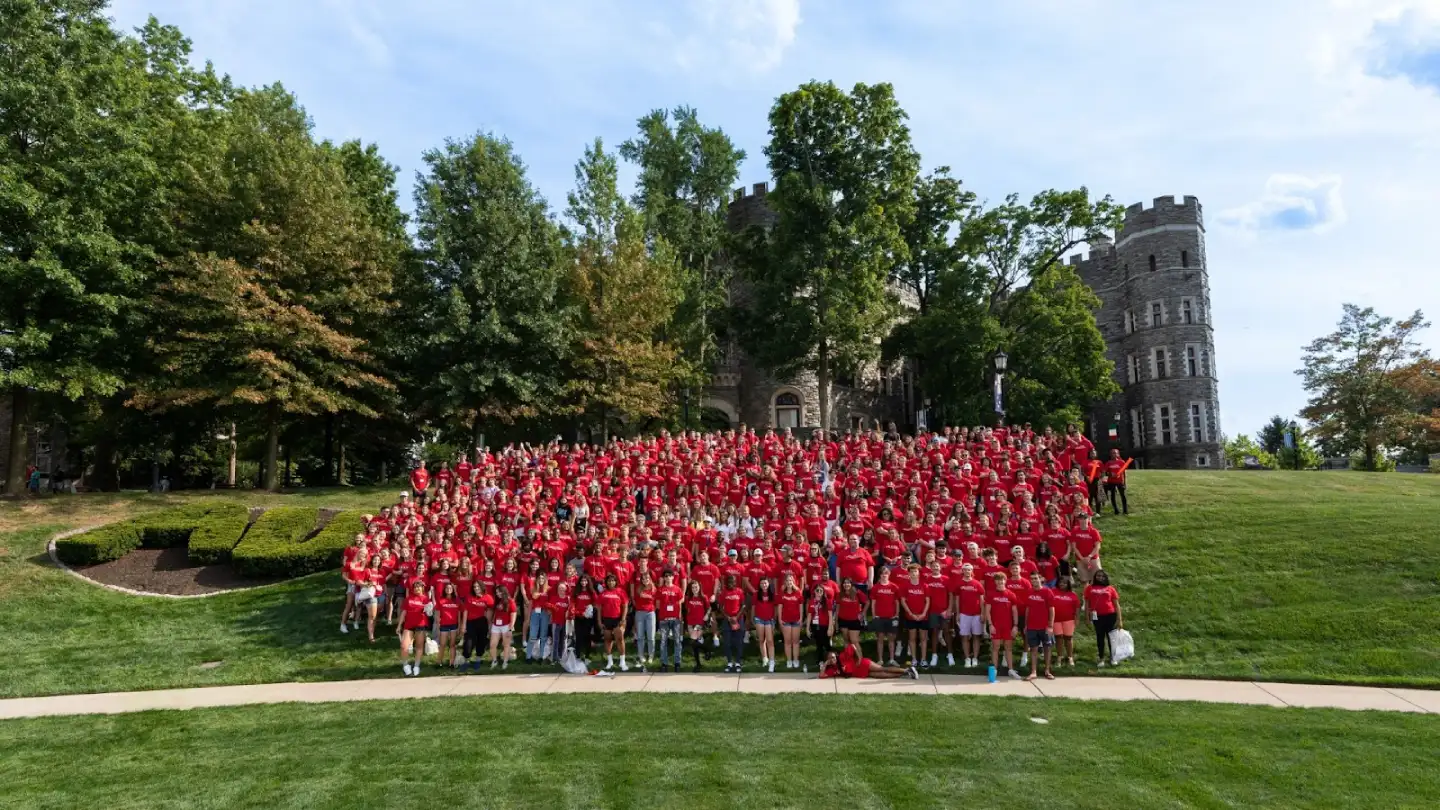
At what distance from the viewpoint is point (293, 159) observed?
25.7 metres

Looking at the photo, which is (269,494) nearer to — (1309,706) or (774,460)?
(774,460)

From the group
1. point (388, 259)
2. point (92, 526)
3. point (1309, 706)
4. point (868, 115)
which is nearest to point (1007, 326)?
point (868, 115)

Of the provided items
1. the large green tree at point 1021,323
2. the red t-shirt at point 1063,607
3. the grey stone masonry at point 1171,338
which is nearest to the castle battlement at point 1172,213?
the grey stone masonry at point 1171,338

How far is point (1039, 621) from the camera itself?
434 inches

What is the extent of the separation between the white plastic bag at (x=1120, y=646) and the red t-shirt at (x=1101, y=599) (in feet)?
1.22

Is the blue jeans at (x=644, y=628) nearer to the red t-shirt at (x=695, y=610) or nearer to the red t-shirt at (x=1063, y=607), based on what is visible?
the red t-shirt at (x=695, y=610)

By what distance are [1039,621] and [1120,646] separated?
1377mm

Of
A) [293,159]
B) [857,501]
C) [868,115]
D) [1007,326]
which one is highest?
[868,115]

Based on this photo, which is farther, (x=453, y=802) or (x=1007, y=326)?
(x=1007, y=326)

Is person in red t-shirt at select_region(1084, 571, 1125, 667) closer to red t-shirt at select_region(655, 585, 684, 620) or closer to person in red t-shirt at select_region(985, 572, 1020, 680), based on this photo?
person in red t-shirt at select_region(985, 572, 1020, 680)

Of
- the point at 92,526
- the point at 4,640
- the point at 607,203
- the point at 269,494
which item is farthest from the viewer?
the point at 607,203

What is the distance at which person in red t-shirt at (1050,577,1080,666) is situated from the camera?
36.8ft

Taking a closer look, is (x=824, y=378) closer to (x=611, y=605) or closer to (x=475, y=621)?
(x=611, y=605)

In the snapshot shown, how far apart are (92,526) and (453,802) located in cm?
1832
